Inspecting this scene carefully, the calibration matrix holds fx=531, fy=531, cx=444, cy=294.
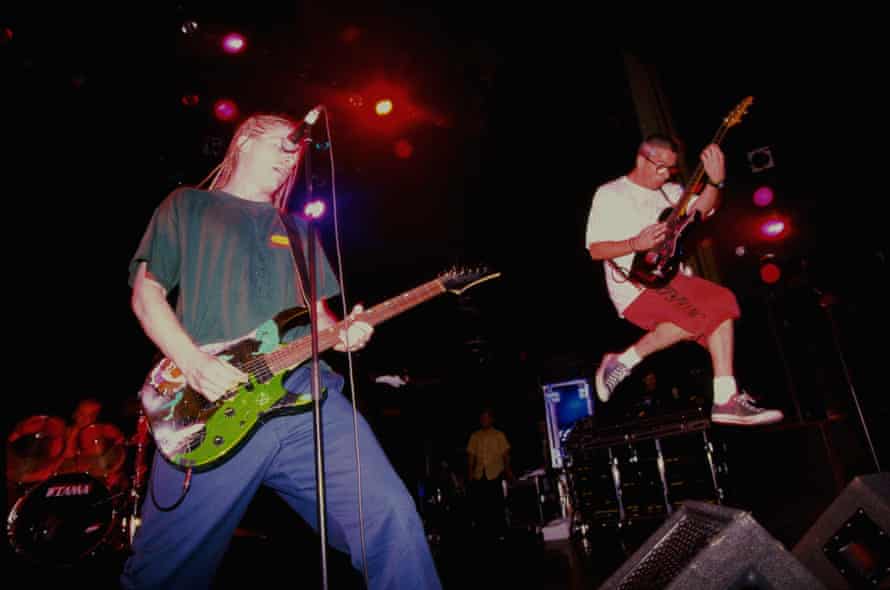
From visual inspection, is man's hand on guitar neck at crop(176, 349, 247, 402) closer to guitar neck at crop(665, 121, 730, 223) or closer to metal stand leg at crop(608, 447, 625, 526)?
guitar neck at crop(665, 121, 730, 223)

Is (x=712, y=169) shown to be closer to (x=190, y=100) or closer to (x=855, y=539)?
(x=855, y=539)

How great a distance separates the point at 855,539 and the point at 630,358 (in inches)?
86.8

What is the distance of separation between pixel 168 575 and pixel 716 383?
11.0 feet

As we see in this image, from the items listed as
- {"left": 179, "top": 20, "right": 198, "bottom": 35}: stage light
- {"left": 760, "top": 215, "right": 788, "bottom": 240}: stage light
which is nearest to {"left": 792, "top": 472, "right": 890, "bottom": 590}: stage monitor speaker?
{"left": 760, "top": 215, "right": 788, "bottom": 240}: stage light

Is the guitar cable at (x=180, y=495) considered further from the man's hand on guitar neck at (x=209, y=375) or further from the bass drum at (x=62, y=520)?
the bass drum at (x=62, y=520)

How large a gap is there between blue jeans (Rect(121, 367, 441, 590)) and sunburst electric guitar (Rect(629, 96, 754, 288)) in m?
2.51

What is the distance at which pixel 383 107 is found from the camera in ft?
23.5

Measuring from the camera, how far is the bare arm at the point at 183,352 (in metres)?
1.84

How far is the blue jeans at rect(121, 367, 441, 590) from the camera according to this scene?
176cm

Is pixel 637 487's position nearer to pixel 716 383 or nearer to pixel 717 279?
pixel 717 279

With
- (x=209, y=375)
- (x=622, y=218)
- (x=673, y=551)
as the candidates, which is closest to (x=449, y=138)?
(x=622, y=218)

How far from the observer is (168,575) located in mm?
1730

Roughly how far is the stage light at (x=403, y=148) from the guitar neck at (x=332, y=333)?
17.8 feet

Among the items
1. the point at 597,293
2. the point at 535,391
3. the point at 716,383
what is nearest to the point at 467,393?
the point at 535,391
